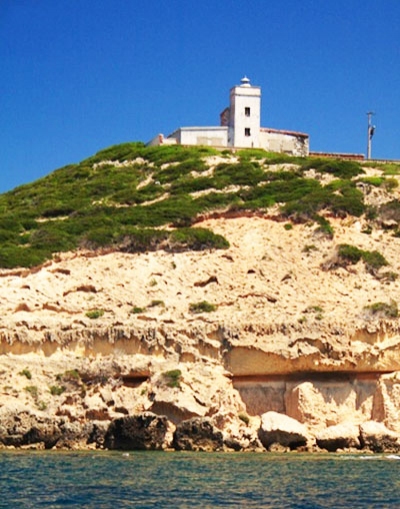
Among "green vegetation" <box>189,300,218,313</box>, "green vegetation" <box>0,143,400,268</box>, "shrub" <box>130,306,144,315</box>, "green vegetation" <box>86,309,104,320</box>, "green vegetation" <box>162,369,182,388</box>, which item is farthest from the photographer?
"green vegetation" <box>0,143,400,268</box>

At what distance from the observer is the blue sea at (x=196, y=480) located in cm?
2175

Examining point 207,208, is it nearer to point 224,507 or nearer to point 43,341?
point 43,341

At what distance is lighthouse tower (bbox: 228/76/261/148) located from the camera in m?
63.6

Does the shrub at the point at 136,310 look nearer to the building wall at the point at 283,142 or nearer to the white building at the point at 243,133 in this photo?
the white building at the point at 243,133

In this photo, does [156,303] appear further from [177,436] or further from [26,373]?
[177,436]

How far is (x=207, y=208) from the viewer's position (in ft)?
162

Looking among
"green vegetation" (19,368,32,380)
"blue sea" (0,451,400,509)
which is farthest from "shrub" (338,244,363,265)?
"green vegetation" (19,368,32,380)

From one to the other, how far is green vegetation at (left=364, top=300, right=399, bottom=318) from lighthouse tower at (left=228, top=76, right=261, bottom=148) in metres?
26.0

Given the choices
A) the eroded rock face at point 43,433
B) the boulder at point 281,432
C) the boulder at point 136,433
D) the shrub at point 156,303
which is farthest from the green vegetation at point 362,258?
the eroded rock face at point 43,433

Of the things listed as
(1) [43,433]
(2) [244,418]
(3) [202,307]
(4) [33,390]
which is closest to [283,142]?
(3) [202,307]

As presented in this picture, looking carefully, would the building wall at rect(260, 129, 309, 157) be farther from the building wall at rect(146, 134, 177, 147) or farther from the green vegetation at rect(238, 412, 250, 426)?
the green vegetation at rect(238, 412, 250, 426)

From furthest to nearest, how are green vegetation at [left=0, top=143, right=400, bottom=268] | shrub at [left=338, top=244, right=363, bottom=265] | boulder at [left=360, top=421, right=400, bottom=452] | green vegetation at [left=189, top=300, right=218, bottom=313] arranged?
green vegetation at [left=0, top=143, right=400, bottom=268]
shrub at [left=338, top=244, right=363, bottom=265]
green vegetation at [left=189, top=300, right=218, bottom=313]
boulder at [left=360, top=421, right=400, bottom=452]

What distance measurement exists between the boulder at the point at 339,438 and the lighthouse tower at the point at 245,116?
3211 cm

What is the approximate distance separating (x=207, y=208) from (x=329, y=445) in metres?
18.0
